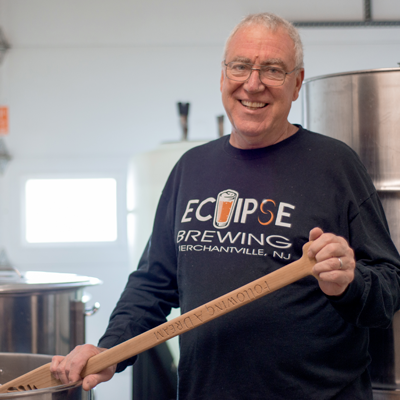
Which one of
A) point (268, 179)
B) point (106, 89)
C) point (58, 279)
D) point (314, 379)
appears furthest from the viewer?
point (106, 89)

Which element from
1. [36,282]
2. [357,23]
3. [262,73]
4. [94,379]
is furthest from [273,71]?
[357,23]

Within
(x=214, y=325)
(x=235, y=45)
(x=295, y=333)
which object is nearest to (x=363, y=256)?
(x=295, y=333)

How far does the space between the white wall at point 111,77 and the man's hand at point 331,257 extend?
10.3 feet

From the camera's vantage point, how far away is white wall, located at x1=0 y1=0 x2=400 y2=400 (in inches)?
146

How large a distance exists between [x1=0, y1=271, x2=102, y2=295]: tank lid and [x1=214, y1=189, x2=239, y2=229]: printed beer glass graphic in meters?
0.92

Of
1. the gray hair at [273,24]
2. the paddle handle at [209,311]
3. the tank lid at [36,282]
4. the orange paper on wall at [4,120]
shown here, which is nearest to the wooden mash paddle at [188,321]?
the paddle handle at [209,311]

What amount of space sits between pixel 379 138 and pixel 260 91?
40 cm

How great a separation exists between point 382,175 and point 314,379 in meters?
0.57

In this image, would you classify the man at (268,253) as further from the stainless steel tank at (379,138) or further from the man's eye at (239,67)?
the stainless steel tank at (379,138)

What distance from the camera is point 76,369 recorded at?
2.75 feet

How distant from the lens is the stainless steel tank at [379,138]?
→ 3.63 feet

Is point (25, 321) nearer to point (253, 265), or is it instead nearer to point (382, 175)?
point (253, 265)

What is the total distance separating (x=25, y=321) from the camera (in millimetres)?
1594

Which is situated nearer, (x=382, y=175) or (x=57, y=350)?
(x=382, y=175)
